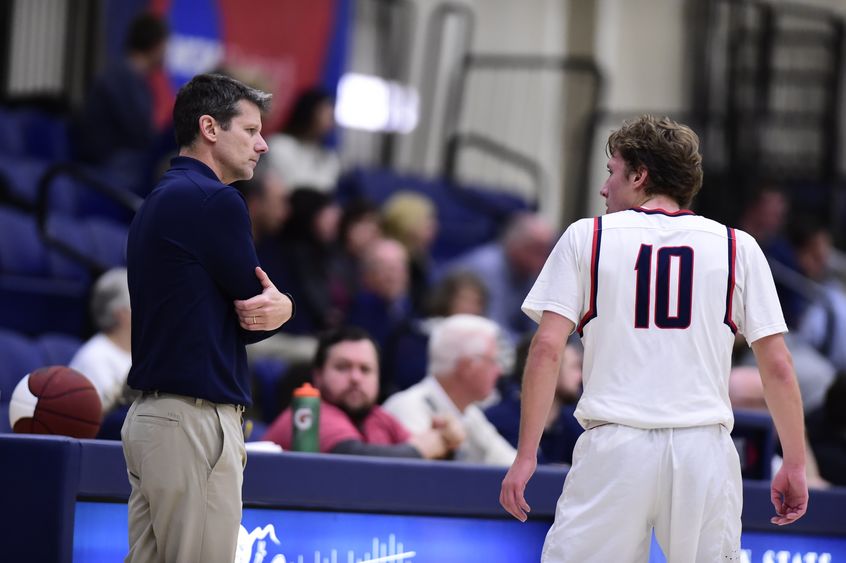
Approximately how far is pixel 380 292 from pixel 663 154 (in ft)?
16.4

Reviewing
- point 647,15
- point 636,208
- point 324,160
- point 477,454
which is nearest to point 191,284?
point 636,208

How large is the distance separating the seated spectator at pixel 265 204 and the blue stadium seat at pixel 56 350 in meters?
1.70

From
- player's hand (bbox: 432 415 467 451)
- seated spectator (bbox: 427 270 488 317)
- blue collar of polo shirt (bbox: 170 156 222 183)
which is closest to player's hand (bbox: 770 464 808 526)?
blue collar of polo shirt (bbox: 170 156 222 183)

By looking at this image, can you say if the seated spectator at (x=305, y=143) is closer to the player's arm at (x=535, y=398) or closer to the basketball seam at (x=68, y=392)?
the basketball seam at (x=68, y=392)

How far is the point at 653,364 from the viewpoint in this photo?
3627mm

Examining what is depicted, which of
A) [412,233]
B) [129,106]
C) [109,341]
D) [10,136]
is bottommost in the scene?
[109,341]

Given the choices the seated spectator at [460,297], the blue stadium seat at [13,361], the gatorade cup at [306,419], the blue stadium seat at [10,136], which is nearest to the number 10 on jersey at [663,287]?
the gatorade cup at [306,419]

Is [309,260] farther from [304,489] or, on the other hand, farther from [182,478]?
[182,478]

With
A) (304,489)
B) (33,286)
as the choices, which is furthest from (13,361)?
(304,489)

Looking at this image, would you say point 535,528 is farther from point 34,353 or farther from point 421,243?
point 421,243

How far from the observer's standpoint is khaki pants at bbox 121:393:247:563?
3.51 metres

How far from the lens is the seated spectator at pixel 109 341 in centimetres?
603

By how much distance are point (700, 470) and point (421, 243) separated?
5972mm

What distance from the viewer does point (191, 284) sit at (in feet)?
11.6
